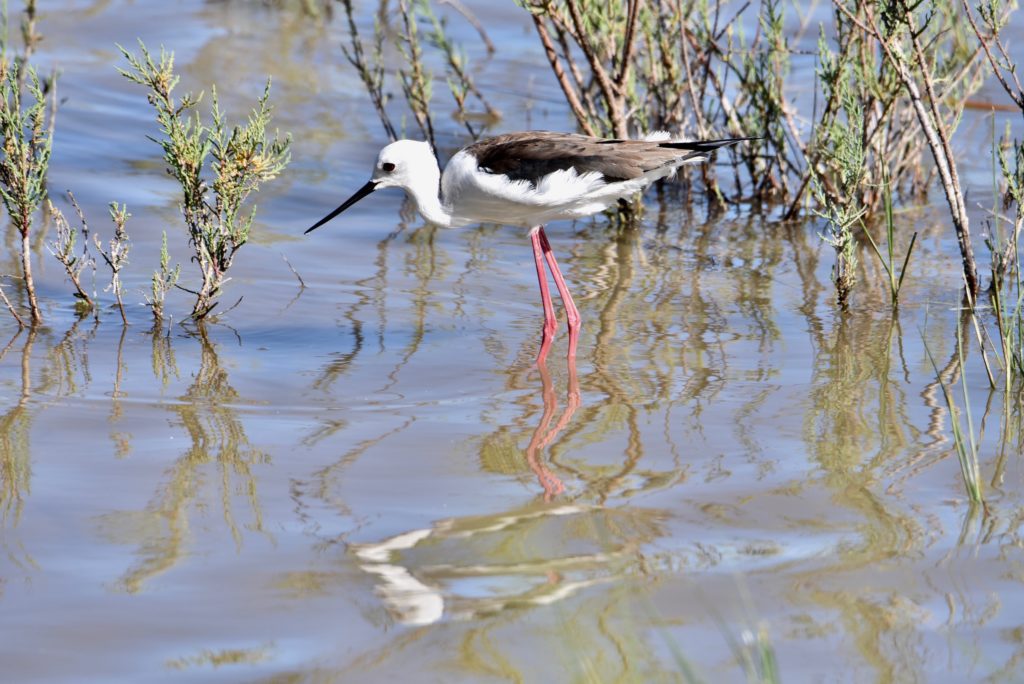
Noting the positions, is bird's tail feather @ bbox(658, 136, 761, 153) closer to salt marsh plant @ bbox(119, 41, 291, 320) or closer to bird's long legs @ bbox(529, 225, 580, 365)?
bird's long legs @ bbox(529, 225, 580, 365)

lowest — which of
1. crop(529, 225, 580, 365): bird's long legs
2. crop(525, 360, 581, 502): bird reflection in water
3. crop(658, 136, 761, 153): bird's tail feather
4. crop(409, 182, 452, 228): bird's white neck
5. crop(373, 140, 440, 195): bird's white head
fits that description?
crop(525, 360, 581, 502): bird reflection in water

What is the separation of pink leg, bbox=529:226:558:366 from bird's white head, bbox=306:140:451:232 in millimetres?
405

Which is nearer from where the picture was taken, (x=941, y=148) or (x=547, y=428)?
(x=547, y=428)

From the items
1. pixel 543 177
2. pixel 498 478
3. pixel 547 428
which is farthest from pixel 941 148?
pixel 498 478

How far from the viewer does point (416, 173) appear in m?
5.54

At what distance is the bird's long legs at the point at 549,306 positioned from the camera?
16.8 ft

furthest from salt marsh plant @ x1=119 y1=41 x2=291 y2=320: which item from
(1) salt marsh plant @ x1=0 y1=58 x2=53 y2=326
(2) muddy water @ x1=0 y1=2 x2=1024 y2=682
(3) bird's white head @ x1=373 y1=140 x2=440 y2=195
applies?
(3) bird's white head @ x1=373 y1=140 x2=440 y2=195

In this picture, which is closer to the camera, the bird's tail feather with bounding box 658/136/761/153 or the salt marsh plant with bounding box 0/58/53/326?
the salt marsh plant with bounding box 0/58/53/326

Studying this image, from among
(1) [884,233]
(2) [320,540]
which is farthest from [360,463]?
(1) [884,233]

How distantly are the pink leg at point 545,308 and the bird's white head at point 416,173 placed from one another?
1.33 feet

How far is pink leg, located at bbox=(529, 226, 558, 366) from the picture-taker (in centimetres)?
508

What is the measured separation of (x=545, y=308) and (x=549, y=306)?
1.9 inches

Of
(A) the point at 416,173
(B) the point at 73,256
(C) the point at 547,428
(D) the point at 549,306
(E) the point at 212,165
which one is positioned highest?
(E) the point at 212,165

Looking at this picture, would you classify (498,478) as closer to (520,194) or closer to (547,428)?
(547,428)
